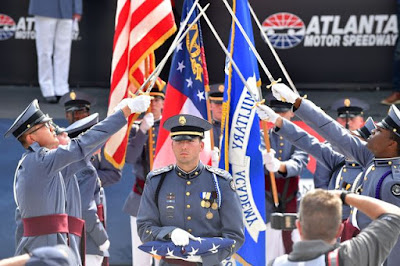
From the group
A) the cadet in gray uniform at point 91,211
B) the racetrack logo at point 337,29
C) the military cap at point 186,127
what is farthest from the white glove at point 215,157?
the racetrack logo at point 337,29

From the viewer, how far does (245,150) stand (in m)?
8.29

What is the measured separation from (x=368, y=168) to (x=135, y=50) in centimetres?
283

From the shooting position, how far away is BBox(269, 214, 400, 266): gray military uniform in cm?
470

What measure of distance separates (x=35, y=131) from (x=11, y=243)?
3.61m

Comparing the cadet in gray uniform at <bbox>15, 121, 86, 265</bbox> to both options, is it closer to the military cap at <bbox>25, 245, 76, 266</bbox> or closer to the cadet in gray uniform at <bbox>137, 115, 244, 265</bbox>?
the cadet in gray uniform at <bbox>137, 115, 244, 265</bbox>

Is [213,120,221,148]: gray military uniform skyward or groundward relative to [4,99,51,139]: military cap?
groundward

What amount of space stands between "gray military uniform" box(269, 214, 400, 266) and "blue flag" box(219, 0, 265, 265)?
10.9 feet

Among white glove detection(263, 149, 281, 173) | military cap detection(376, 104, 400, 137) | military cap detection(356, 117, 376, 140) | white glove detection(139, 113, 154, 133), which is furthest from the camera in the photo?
white glove detection(139, 113, 154, 133)

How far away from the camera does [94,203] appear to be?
8.41 metres

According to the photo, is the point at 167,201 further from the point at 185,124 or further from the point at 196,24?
the point at 196,24

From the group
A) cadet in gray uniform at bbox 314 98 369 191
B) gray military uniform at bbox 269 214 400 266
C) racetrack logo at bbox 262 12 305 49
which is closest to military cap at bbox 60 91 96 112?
cadet in gray uniform at bbox 314 98 369 191

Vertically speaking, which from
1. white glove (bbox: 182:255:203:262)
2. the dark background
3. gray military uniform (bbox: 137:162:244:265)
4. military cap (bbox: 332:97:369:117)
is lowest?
white glove (bbox: 182:255:203:262)

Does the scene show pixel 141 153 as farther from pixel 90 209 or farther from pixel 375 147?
pixel 375 147

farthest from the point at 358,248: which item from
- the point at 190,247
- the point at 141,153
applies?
the point at 141,153
